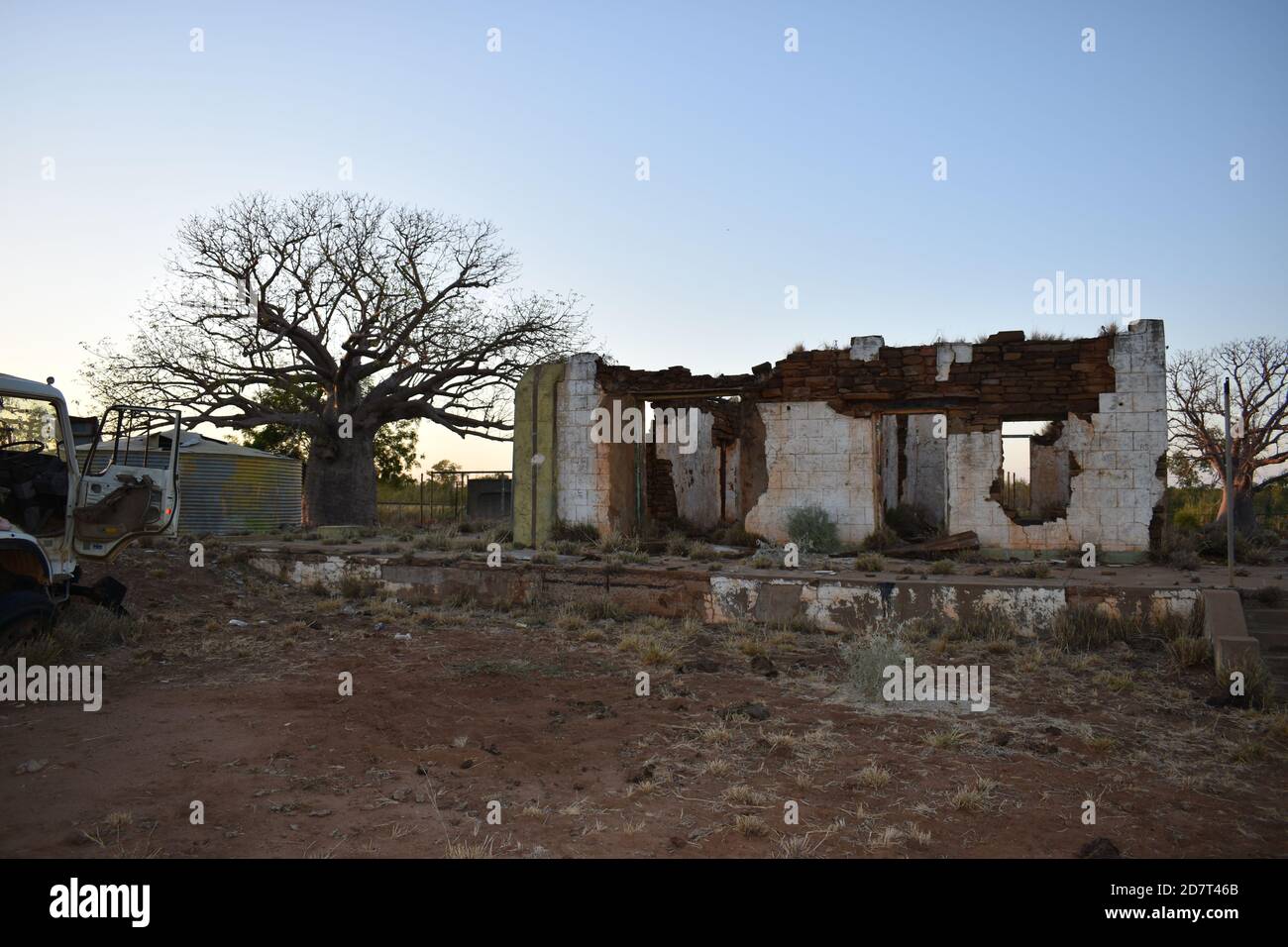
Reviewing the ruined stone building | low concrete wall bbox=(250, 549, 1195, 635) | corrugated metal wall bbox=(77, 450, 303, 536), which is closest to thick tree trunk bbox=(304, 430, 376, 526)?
corrugated metal wall bbox=(77, 450, 303, 536)

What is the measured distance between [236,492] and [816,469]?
1478cm

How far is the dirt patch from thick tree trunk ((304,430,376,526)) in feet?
44.2

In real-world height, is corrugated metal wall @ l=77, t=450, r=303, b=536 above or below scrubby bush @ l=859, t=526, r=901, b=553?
above

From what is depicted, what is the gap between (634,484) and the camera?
1562 cm

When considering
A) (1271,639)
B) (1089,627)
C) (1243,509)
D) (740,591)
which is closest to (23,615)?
(740,591)

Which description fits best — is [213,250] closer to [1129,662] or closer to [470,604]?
[470,604]

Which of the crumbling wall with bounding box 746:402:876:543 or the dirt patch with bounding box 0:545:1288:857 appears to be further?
the crumbling wall with bounding box 746:402:876:543

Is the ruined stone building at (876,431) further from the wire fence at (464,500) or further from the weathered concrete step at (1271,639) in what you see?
the wire fence at (464,500)

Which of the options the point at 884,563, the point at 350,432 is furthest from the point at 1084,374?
the point at 350,432

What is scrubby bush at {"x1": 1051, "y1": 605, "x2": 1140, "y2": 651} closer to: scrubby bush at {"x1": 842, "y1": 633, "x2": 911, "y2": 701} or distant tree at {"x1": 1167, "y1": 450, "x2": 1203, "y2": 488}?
scrubby bush at {"x1": 842, "y1": 633, "x2": 911, "y2": 701}

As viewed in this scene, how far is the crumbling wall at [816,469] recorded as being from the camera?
13.3m

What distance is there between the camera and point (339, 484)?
70.9ft

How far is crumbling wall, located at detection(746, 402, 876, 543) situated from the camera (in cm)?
1334

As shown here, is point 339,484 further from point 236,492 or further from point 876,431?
point 876,431
